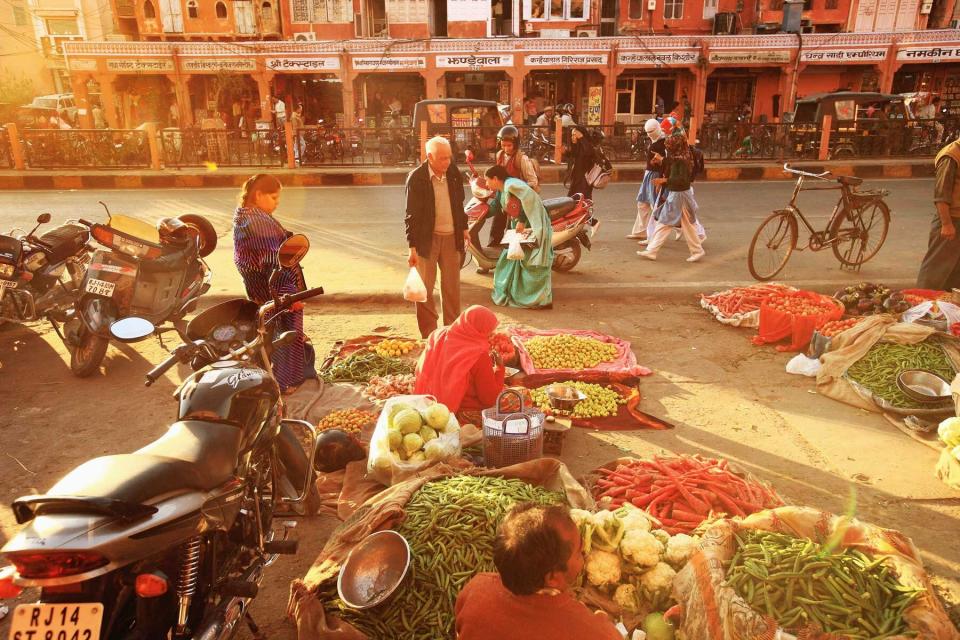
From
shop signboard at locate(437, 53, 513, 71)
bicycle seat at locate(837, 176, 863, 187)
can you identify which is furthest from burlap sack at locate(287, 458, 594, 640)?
shop signboard at locate(437, 53, 513, 71)

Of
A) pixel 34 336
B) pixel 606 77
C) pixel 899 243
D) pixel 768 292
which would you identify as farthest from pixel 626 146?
pixel 34 336

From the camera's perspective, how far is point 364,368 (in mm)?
5965

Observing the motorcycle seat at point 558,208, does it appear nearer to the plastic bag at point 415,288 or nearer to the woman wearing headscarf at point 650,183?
the woman wearing headscarf at point 650,183

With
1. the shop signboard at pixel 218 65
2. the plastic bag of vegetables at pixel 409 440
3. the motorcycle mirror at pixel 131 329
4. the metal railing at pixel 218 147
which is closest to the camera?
the motorcycle mirror at pixel 131 329

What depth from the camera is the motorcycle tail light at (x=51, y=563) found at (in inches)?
75.1

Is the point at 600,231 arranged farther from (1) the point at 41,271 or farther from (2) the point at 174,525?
(2) the point at 174,525

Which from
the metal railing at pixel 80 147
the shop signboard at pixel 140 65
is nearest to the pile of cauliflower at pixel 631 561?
the metal railing at pixel 80 147

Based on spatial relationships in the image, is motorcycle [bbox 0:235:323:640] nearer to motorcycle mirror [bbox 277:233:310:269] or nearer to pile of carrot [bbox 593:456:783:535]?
motorcycle mirror [bbox 277:233:310:269]

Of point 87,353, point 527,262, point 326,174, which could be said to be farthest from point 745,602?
point 326,174

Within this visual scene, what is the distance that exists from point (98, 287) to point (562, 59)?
24946 millimetres

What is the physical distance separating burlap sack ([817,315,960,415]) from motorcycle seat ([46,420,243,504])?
194 inches

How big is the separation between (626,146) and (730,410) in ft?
54.9

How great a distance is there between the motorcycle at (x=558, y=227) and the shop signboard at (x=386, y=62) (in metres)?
20.5

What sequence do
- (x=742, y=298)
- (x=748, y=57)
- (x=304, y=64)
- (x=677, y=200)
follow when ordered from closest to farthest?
(x=742, y=298) < (x=677, y=200) < (x=748, y=57) < (x=304, y=64)
